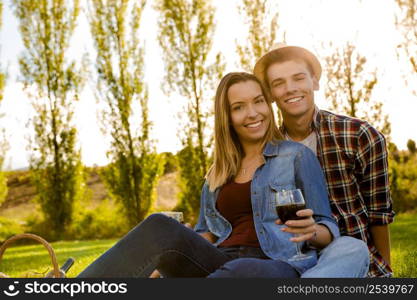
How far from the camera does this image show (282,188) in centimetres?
317

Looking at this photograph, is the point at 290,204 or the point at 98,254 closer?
the point at 290,204

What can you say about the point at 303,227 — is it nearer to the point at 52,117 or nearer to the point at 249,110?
the point at 249,110

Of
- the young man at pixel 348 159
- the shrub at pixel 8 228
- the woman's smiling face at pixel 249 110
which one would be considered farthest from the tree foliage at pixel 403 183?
the shrub at pixel 8 228

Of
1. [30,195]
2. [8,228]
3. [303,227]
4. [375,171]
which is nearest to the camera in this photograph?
[303,227]

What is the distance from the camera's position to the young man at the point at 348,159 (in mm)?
3520

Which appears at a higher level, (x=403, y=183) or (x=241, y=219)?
(x=241, y=219)

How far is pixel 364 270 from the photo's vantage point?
110 inches

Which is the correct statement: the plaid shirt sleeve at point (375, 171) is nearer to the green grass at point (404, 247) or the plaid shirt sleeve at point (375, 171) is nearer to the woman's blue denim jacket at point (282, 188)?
the woman's blue denim jacket at point (282, 188)

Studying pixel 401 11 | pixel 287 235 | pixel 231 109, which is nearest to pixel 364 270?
pixel 287 235

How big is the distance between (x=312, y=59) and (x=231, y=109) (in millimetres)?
896

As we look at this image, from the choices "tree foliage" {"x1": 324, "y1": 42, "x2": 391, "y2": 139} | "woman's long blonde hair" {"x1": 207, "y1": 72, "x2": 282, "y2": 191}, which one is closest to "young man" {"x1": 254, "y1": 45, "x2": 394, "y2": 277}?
"woman's long blonde hair" {"x1": 207, "y1": 72, "x2": 282, "y2": 191}

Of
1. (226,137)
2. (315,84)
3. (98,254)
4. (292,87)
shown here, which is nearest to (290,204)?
(226,137)

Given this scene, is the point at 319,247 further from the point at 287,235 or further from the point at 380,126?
the point at 380,126

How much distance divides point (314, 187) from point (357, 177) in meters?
0.82
